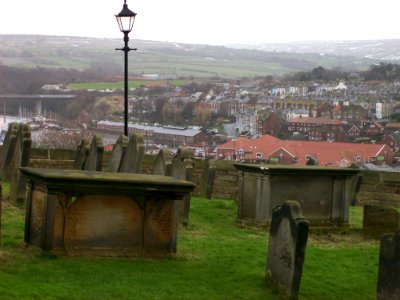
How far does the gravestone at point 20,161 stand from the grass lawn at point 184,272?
39.7 inches

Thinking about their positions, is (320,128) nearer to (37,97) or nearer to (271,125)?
(271,125)

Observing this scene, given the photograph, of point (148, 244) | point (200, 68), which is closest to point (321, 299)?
point (148, 244)

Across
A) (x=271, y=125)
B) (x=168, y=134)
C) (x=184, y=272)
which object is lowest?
(x=184, y=272)

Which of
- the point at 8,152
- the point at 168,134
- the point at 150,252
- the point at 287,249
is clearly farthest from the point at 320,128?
the point at 287,249

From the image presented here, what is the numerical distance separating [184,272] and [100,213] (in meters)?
1.22

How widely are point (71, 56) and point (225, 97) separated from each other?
977 inches

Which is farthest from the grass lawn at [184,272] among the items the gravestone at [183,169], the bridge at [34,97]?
the bridge at [34,97]

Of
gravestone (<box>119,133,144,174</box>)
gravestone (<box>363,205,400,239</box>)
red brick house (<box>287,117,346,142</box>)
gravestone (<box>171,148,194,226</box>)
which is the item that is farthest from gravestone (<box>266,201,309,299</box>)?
red brick house (<box>287,117,346,142</box>)

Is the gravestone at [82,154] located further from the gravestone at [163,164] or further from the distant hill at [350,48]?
the distant hill at [350,48]

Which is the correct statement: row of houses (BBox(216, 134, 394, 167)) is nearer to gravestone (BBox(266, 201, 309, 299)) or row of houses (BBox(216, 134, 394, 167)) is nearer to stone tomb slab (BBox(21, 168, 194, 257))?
stone tomb slab (BBox(21, 168, 194, 257))

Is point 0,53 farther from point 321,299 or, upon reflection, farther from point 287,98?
point 321,299

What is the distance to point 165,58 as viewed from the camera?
7200 centimetres

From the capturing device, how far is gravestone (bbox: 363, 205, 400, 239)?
15078 mm

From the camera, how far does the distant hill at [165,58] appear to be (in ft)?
187
